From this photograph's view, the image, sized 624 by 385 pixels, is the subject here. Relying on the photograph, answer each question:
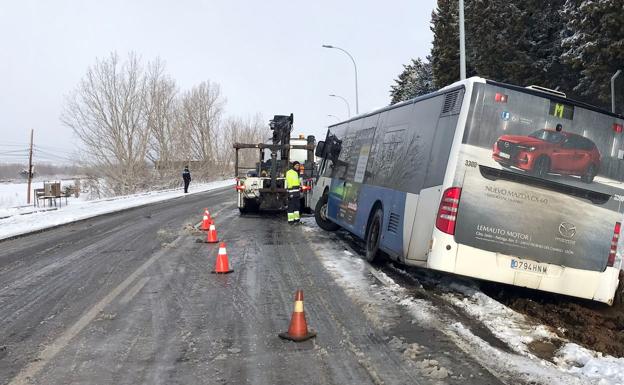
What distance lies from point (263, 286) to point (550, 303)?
406 cm

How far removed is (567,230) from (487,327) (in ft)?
5.81

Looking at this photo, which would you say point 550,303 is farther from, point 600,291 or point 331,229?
point 331,229

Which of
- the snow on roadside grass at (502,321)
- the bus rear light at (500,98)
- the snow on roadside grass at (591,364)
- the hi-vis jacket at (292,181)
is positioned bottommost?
the snow on roadside grass at (502,321)

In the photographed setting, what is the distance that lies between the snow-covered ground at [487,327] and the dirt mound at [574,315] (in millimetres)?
354

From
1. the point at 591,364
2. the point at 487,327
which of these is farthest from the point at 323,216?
the point at 591,364

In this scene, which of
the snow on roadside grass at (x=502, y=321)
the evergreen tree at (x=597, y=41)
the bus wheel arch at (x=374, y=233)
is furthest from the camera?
the evergreen tree at (x=597, y=41)

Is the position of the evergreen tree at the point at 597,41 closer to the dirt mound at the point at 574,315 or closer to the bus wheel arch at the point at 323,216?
the bus wheel arch at the point at 323,216

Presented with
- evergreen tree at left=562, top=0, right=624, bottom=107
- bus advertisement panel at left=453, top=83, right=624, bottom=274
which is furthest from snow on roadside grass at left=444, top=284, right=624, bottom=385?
evergreen tree at left=562, top=0, right=624, bottom=107

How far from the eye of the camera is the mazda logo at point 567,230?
244 inches

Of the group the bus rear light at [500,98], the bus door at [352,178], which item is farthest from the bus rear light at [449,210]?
the bus door at [352,178]

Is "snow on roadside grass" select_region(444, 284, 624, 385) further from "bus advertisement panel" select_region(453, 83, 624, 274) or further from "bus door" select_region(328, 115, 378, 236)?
"bus door" select_region(328, 115, 378, 236)

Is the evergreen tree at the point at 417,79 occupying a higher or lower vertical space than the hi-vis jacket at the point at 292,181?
higher

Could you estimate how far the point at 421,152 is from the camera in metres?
7.37

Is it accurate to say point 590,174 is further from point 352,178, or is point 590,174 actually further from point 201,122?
point 201,122
